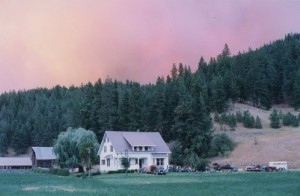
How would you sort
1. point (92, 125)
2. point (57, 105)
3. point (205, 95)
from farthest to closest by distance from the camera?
1. point (57, 105)
2. point (205, 95)
3. point (92, 125)

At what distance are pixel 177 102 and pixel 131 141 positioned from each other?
923 inches

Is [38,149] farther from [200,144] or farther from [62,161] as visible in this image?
[200,144]

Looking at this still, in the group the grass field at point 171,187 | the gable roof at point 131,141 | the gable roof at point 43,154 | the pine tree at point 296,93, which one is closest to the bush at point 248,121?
the pine tree at point 296,93

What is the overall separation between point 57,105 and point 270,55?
7893 centimetres

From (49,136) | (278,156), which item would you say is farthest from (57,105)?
(278,156)

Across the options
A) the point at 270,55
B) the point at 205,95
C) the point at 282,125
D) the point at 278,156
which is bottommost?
the point at 278,156

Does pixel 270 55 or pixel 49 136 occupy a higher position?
pixel 270 55

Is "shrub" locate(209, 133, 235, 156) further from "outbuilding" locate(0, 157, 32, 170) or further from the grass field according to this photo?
"outbuilding" locate(0, 157, 32, 170)

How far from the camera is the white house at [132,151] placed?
8481 cm

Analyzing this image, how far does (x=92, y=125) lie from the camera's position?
109 meters

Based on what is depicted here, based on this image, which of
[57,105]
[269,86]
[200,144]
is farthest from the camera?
[57,105]

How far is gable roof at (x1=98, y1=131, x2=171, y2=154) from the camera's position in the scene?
85500 millimetres

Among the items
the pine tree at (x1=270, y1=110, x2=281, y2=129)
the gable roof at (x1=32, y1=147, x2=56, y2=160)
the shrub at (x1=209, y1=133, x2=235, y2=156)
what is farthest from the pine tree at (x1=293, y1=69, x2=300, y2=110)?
the gable roof at (x1=32, y1=147, x2=56, y2=160)

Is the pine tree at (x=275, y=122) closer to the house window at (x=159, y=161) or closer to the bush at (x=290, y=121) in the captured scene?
the bush at (x=290, y=121)
